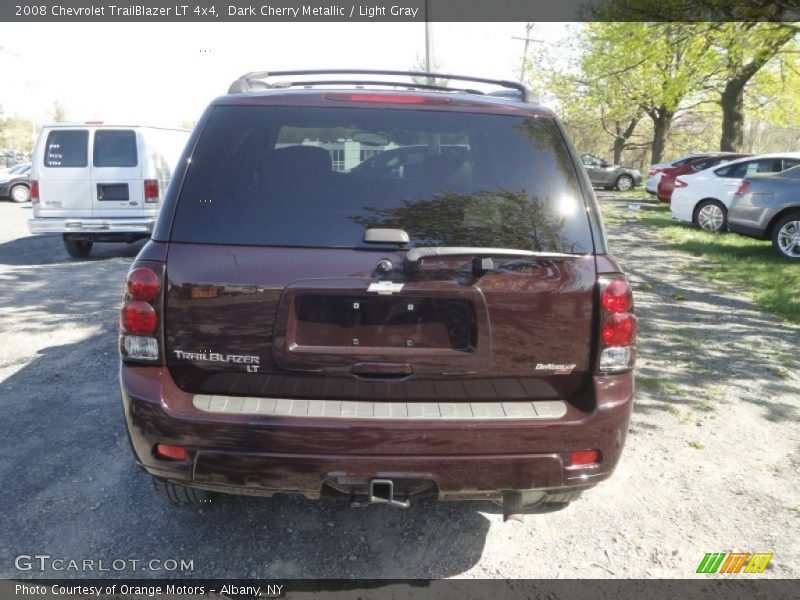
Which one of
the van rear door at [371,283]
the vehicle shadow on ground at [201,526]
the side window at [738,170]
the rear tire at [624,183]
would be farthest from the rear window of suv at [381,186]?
the rear tire at [624,183]

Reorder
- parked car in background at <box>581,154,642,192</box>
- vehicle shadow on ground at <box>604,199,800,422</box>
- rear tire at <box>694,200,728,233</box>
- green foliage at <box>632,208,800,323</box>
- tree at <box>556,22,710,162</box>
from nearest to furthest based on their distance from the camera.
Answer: vehicle shadow on ground at <box>604,199,800,422</box>
green foliage at <box>632,208,800,323</box>
rear tire at <box>694,200,728,233</box>
tree at <box>556,22,710,162</box>
parked car in background at <box>581,154,642,192</box>

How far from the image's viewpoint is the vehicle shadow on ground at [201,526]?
9.13 ft

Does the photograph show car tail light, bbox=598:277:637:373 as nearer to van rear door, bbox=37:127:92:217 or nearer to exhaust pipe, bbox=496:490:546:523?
exhaust pipe, bbox=496:490:546:523

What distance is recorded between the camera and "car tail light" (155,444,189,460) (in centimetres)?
236

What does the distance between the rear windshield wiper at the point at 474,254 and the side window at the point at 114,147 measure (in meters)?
9.26

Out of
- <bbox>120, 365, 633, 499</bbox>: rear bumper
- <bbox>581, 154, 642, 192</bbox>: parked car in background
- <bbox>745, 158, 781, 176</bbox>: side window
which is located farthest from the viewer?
<bbox>581, 154, 642, 192</bbox>: parked car in background

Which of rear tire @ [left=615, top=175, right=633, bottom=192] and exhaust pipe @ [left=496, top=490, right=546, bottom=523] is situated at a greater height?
rear tire @ [left=615, top=175, right=633, bottom=192]

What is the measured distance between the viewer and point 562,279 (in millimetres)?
2430

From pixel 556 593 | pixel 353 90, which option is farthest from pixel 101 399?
pixel 556 593

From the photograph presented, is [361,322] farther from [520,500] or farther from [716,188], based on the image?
[716,188]

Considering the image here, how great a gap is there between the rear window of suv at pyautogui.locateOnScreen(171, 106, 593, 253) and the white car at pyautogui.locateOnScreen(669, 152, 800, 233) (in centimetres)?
1170

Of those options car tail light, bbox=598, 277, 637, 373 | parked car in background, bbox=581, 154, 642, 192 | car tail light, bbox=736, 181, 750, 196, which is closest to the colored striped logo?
car tail light, bbox=598, 277, 637, 373

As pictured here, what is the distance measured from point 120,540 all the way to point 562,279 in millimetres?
2372

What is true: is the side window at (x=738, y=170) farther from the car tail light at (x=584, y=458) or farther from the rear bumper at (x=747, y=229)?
the car tail light at (x=584, y=458)
